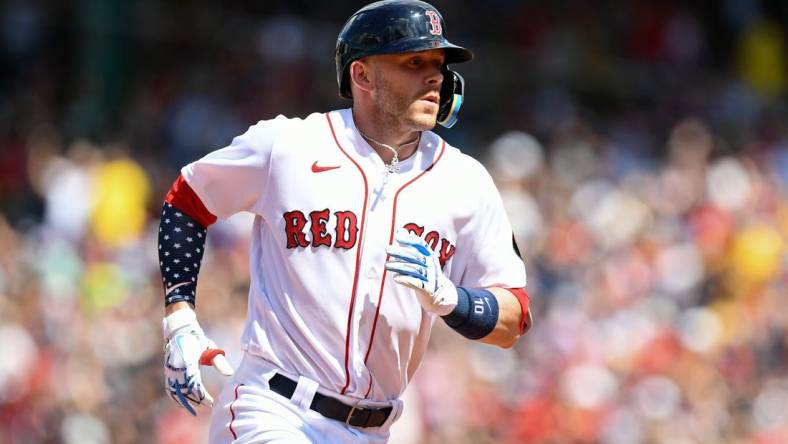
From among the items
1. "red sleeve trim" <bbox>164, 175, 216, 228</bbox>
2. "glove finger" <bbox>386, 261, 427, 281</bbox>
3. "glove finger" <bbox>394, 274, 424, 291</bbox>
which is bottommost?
"red sleeve trim" <bbox>164, 175, 216, 228</bbox>

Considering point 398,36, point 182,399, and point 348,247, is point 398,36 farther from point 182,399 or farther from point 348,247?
point 182,399

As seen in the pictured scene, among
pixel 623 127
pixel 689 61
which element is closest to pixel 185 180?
pixel 623 127

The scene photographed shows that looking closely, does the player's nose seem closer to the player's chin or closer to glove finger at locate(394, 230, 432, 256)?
the player's chin

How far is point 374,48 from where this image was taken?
14.5ft

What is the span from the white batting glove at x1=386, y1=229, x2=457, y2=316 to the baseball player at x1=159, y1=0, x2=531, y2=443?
2cm

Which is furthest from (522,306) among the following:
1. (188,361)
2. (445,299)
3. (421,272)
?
(188,361)

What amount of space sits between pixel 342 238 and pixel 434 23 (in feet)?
2.36

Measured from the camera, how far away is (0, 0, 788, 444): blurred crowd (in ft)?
30.4

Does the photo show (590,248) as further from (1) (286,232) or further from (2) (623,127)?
(1) (286,232)

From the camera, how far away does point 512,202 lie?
11188mm

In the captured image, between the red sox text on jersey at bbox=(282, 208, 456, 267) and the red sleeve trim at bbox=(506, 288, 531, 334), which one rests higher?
the red sox text on jersey at bbox=(282, 208, 456, 267)

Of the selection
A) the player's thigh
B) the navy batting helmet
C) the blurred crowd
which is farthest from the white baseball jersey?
the blurred crowd

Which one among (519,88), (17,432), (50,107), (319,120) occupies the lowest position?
(17,432)

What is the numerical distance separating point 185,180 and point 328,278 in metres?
0.60
